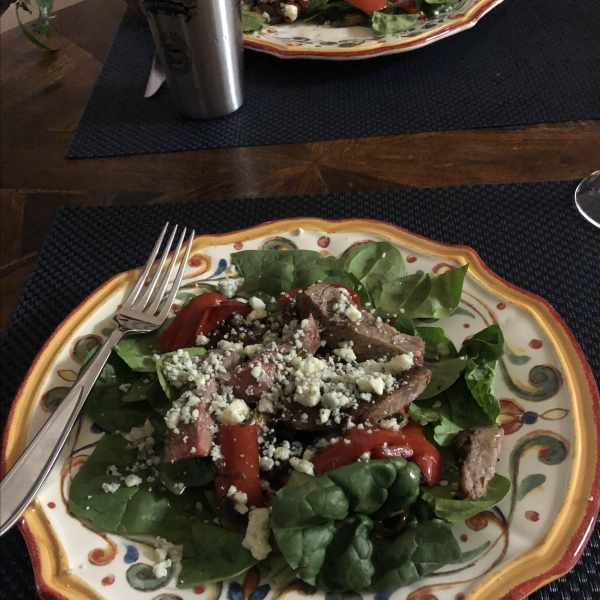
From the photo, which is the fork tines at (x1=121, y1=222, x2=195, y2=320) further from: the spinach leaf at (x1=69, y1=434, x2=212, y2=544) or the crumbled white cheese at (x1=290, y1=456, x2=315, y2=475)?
the crumbled white cheese at (x1=290, y1=456, x2=315, y2=475)

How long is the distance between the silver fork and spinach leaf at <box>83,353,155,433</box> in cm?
4

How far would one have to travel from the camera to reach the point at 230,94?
6.34 ft

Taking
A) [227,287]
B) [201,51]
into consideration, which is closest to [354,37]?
[201,51]

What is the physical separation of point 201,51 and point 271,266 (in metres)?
0.92

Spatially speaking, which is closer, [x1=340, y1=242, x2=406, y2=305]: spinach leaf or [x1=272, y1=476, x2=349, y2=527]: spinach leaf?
[x1=272, y1=476, x2=349, y2=527]: spinach leaf

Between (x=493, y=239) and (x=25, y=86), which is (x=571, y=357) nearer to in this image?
(x=493, y=239)

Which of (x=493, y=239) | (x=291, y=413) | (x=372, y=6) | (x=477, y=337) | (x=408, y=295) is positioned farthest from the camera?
(x=372, y=6)

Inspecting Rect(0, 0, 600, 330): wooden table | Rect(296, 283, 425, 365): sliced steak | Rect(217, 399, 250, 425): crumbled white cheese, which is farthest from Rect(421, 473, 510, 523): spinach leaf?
Rect(0, 0, 600, 330): wooden table

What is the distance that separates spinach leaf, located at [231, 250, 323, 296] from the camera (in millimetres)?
1247

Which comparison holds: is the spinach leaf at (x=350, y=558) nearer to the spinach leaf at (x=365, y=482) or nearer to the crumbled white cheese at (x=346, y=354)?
the spinach leaf at (x=365, y=482)

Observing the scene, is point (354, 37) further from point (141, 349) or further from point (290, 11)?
point (141, 349)

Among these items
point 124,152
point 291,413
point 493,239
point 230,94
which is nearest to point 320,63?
point 230,94

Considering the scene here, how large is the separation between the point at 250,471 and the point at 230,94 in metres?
1.41

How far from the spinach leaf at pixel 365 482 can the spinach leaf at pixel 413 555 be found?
2.6 inches
